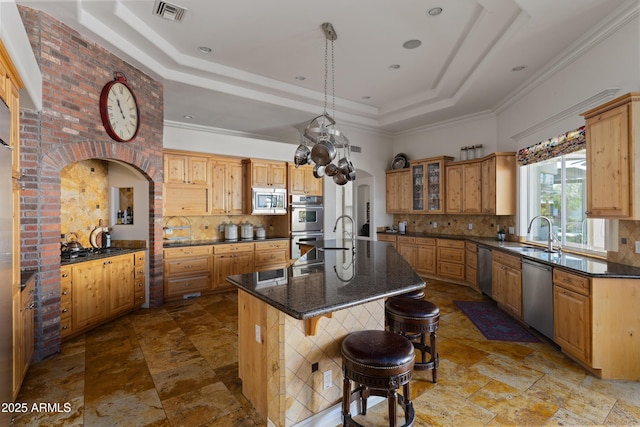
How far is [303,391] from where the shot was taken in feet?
6.44

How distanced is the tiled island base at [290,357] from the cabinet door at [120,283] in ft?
8.45

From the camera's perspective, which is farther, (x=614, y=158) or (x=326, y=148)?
(x=326, y=148)

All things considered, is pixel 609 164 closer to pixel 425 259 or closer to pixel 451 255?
pixel 451 255

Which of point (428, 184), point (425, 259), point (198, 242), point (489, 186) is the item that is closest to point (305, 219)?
point (198, 242)

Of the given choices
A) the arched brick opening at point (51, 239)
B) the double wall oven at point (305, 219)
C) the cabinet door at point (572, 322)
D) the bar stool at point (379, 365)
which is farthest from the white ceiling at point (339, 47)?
the bar stool at point (379, 365)

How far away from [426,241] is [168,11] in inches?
218

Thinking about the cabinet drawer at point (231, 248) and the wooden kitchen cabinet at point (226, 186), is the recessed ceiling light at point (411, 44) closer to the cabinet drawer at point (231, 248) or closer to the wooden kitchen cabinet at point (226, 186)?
the wooden kitchen cabinet at point (226, 186)

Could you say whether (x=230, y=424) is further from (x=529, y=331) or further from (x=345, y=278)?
(x=529, y=331)

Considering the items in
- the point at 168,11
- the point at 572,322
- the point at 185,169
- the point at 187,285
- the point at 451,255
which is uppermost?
the point at 168,11

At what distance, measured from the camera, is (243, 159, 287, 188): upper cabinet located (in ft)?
19.1

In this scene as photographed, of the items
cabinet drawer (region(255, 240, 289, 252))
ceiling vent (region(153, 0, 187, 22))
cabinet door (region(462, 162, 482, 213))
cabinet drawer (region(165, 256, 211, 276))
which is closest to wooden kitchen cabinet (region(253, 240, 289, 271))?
cabinet drawer (region(255, 240, 289, 252))

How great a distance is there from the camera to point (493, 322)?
3.95m

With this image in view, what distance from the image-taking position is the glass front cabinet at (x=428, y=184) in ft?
20.6

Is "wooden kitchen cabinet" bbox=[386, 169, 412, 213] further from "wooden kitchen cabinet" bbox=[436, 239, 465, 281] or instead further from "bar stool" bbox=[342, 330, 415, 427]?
"bar stool" bbox=[342, 330, 415, 427]
